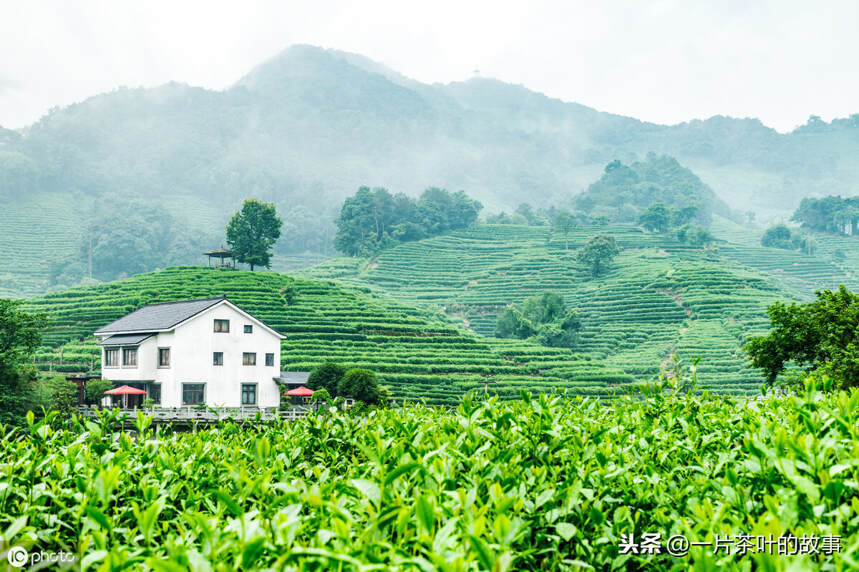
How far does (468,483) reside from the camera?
2859 mm

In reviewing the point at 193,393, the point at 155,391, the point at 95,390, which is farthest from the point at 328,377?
the point at 95,390

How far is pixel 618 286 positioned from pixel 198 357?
52411mm

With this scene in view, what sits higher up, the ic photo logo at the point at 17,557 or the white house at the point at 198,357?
the ic photo logo at the point at 17,557

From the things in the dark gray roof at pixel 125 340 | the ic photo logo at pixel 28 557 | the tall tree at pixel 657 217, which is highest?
the tall tree at pixel 657 217

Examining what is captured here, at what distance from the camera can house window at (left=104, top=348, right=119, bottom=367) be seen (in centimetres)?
3403

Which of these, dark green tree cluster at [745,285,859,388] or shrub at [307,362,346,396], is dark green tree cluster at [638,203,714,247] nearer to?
dark green tree cluster at [745,285,859,388]

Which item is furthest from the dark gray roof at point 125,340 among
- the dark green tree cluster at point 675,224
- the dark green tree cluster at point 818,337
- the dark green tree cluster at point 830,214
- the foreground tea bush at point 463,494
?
the dark green tree cluster at point 830,214

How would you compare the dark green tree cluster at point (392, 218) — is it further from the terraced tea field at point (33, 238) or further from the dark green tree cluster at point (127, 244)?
the terraced tea field at point (33, 238)

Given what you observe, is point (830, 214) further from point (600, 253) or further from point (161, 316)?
point (161, 316)

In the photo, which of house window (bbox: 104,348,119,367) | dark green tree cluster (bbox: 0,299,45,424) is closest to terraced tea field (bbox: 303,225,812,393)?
house window (bbox: 104,348,119,367)

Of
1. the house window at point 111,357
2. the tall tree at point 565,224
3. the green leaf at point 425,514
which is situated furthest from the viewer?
the tall tree at point 565,224

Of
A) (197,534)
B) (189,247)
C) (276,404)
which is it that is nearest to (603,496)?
(197,534)

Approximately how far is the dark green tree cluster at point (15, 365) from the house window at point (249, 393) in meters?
10.0

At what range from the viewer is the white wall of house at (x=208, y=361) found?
32469 mm
